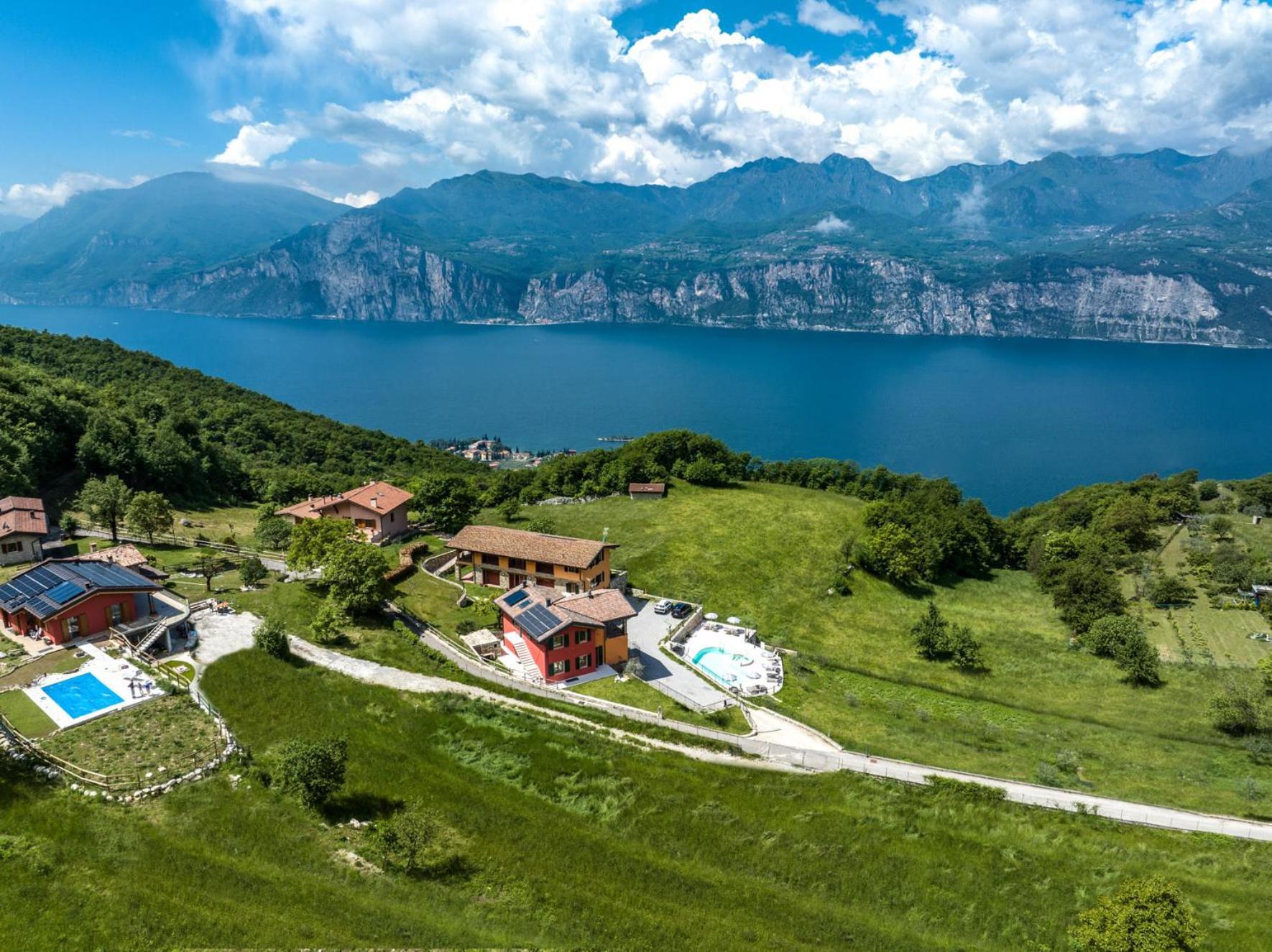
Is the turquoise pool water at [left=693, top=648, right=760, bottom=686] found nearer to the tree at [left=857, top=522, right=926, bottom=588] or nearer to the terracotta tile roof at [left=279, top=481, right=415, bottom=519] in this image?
the tree at [left=857, top=522, right=926, bottom=588]

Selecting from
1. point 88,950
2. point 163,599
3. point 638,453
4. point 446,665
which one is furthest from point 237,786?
point 638,453

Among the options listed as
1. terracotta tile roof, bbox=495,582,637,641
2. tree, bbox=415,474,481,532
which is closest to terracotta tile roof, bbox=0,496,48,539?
tree, bbox=415,474,481,532

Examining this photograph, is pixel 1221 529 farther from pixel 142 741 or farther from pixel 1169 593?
pixel 142 741

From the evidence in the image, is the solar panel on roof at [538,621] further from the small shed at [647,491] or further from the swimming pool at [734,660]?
the small shed at [647,491]

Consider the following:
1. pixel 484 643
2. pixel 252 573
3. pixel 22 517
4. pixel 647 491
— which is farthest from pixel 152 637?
pixel 647 491

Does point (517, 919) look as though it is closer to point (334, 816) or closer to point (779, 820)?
point (334, 816)

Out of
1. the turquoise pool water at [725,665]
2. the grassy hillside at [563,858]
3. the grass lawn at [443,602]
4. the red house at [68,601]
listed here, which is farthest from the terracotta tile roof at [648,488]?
the red house at [68,601]
